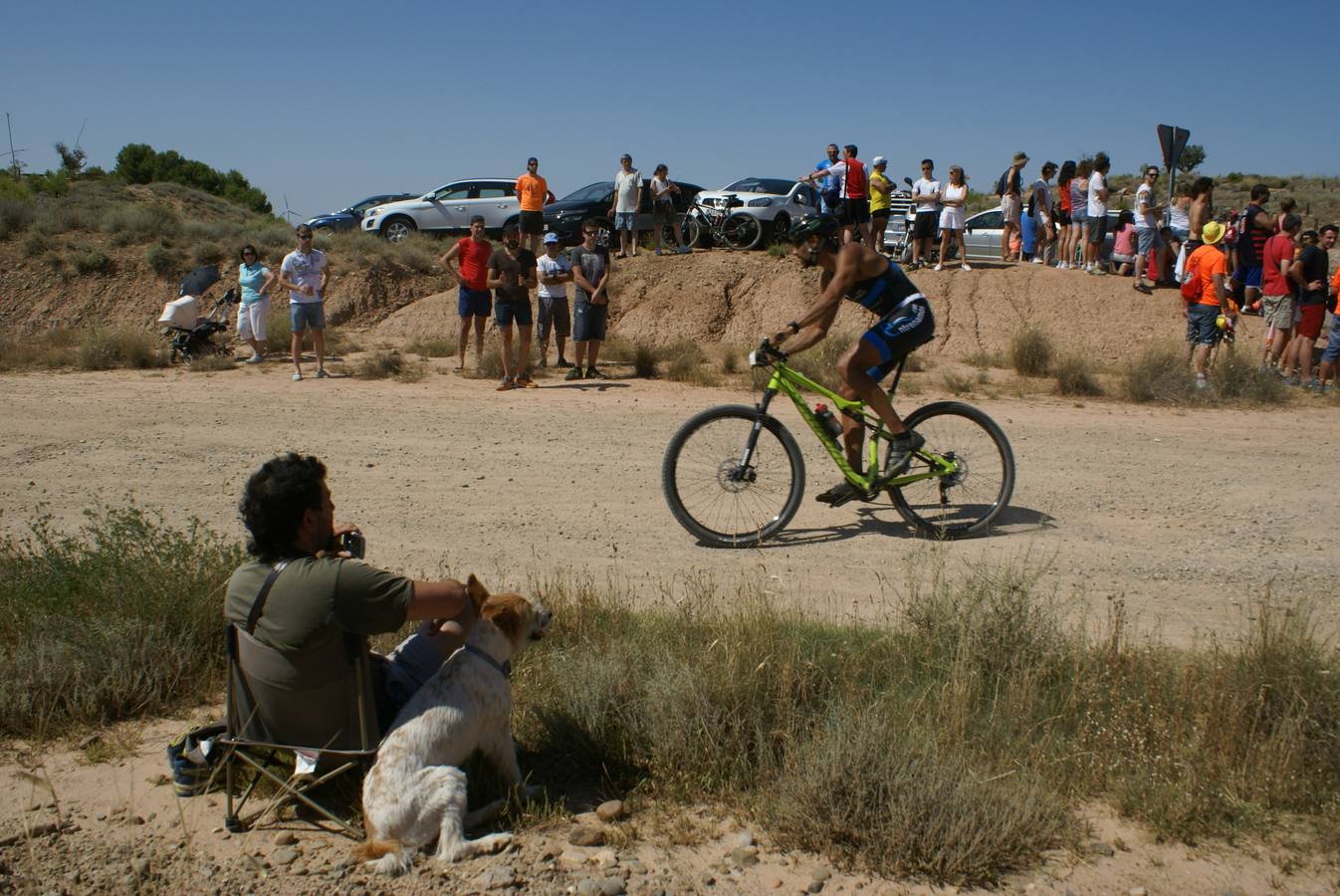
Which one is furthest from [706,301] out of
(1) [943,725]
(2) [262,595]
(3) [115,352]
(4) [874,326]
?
(2) [262,595]

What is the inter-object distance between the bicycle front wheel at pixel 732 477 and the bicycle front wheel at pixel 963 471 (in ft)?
2.59

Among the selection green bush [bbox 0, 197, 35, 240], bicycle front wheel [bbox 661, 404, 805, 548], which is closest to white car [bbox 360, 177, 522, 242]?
green bush [bbox 0, 197, 35, 240]

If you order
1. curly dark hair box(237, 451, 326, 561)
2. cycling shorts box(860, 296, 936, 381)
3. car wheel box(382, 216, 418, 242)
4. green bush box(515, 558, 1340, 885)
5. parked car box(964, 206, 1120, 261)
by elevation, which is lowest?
green bush box(515, 558, 1340, 885)

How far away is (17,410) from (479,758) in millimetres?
10165

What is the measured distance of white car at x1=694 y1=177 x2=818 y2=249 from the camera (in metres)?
23.6

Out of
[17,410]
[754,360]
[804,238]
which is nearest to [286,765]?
[754,360]

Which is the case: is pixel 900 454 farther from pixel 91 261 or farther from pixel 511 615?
pixel 91 261

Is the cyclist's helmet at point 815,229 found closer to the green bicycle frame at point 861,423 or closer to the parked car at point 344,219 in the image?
the green bicycle frame at point 861,423

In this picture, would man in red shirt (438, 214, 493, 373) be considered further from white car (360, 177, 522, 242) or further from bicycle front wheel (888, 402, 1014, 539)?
white car (360, 177, 522, 242)

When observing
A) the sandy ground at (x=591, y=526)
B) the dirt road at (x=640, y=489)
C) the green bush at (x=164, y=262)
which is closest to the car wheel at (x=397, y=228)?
the green bush at (x=164, y=262)

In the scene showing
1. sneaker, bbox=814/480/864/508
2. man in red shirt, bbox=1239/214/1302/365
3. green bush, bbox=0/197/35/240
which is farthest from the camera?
green bush, bbox=0/197/35/240

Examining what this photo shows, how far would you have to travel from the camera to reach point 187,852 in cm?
402

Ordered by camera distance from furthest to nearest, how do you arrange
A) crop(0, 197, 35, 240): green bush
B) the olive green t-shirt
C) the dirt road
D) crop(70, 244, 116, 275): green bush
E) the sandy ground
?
crop(0, 197, 35, 240): green bush
crop(70, 244, 116, 275): green bush
the dirt road
the sandy ground
the olive green t-shirt

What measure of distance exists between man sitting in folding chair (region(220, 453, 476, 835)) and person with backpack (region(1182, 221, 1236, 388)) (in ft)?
38.3
